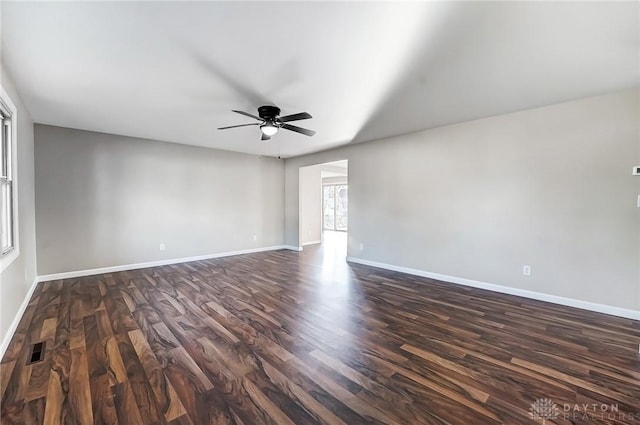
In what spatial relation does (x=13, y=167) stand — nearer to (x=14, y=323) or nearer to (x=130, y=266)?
(x=14, y=323)

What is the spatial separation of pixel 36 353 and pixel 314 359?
7.39ft

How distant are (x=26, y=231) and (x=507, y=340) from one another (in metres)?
5.61

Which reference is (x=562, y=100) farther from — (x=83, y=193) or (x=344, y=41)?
(x=83, y=193)

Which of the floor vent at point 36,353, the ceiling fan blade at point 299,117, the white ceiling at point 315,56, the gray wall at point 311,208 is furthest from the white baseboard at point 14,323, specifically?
the gray wall at point 311,208

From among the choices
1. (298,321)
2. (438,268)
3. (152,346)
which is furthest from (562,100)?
(152,346)

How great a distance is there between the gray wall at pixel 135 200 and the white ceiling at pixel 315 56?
1039 mm

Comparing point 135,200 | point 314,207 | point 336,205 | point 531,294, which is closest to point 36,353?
point 135,200

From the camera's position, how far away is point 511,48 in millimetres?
2291

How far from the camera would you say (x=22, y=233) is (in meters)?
3.19

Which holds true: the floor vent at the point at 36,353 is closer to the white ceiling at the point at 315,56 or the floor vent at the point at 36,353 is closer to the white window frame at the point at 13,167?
the white window frame at the point at 13,167

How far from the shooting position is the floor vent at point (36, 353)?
208 centimetres

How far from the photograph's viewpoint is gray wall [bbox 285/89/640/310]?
295cm

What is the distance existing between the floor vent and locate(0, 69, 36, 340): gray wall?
241 millimetres

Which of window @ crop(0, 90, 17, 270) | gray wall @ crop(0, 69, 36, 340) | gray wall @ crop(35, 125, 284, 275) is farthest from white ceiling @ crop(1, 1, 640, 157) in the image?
Result: gray wall @ crop(35, 125, 284, 275)
